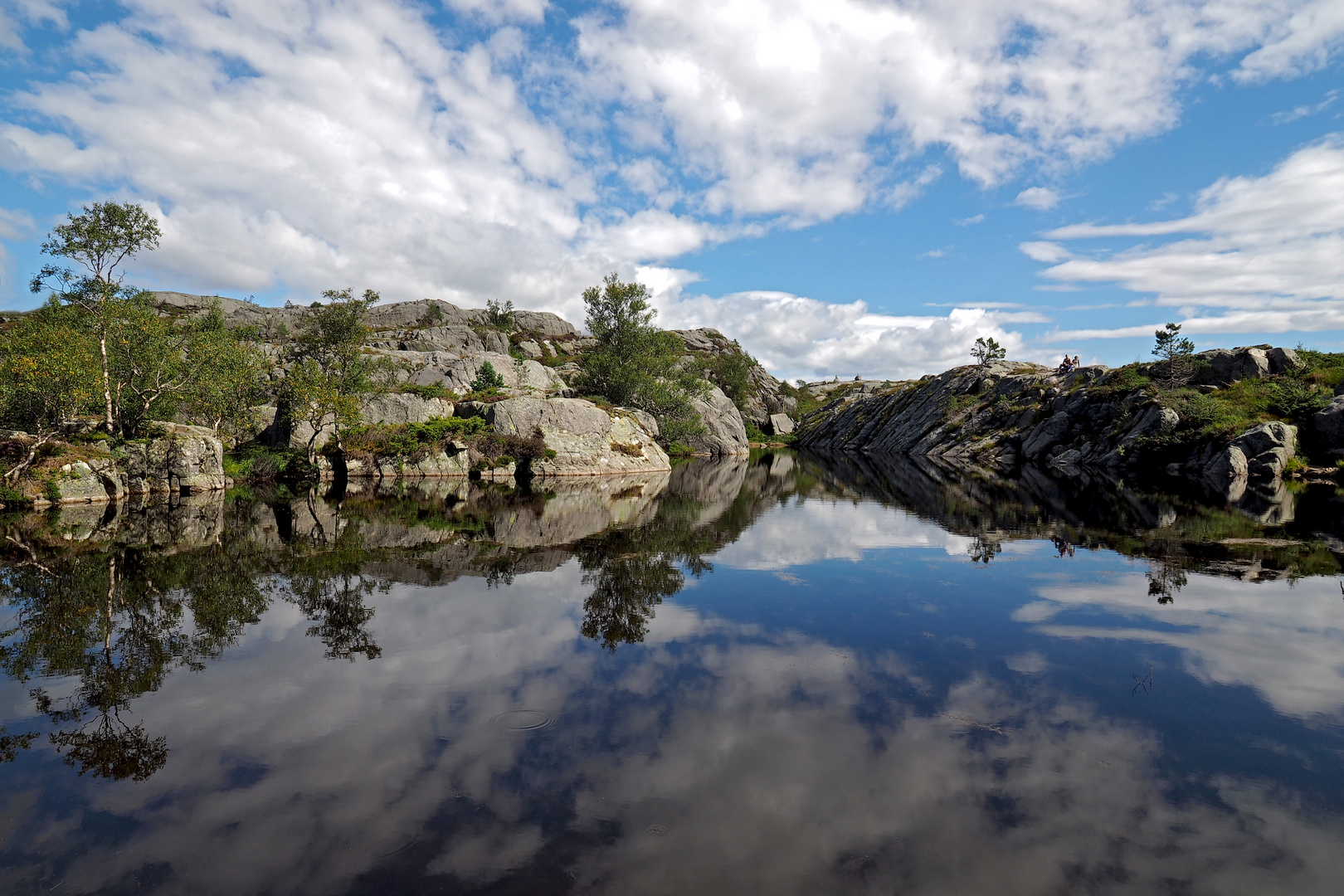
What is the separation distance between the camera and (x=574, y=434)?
57.5 metres

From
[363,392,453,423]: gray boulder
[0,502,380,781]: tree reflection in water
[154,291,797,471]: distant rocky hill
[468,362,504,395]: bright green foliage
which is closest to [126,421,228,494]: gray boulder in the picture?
[154,291,797,471]: distant rocky hill

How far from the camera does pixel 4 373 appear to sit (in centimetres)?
3400

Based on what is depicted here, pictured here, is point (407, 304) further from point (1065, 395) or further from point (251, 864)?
point (251, 864)

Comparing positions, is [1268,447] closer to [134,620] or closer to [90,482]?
[134,620]

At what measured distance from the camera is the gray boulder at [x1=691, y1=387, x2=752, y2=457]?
91250 mm

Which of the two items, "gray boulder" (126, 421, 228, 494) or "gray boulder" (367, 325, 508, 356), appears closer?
"gray boulder" (126, 421, 228, 494)

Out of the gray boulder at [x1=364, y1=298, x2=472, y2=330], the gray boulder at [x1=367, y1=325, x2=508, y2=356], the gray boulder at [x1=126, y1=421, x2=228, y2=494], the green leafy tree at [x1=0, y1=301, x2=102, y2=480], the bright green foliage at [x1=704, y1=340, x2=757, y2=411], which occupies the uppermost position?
the gray boulder at [x1=364, y1=298, x2=472, y2=330]

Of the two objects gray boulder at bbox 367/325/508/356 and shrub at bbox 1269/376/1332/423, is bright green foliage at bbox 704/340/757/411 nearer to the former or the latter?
gray boulder at bbox 367/325/508/356

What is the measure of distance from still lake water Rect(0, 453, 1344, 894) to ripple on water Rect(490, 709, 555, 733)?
0.33ft

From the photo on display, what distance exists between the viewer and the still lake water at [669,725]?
18.9 ft

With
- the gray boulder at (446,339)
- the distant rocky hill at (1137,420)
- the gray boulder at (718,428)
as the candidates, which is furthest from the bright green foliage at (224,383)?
the distant rocky hill at (1137,420)

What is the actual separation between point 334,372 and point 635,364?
34889mm

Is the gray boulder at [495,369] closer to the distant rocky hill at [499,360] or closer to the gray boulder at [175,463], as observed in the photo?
the distant rocky hill at [499,360]

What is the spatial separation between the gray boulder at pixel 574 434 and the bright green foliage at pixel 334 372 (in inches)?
474
